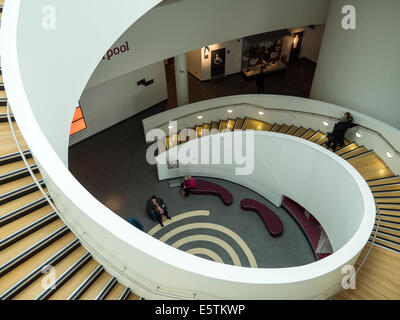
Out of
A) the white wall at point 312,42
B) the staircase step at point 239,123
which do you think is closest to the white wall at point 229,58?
the white wall at point 312,42

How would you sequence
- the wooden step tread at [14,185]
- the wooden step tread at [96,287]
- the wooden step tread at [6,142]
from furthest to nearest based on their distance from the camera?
the wooden step tread at [6,142] → the wooden step tread at [14,185] → the wooden step tread at [96,287]

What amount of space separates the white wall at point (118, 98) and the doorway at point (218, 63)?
11.0ft

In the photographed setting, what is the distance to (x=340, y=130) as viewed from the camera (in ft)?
34.6

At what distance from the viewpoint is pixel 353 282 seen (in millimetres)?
6504

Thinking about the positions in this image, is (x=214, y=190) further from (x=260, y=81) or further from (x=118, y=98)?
(x=260, y=81)

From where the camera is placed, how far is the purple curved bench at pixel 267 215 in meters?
10.8

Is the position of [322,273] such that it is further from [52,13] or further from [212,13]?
[212,13]

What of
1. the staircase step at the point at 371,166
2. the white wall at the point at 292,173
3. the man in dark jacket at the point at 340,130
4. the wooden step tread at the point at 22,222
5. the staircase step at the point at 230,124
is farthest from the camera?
the staircase step at the point at 230,124

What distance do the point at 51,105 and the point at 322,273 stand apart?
5.41m

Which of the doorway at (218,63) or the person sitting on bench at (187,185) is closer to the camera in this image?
the person sitting on bench at (187,185)

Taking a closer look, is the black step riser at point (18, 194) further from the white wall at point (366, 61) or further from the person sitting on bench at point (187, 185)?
the white wall at point (366, 61)

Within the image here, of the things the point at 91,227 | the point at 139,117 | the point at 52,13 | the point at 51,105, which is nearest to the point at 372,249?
the point at 91,227

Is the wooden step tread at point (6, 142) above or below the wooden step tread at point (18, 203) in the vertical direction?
above

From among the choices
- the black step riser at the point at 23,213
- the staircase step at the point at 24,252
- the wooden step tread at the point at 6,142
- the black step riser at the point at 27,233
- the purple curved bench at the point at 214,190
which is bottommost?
the purple curved bench at the point at 214,190
